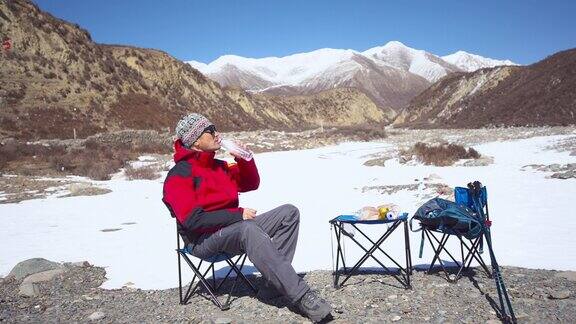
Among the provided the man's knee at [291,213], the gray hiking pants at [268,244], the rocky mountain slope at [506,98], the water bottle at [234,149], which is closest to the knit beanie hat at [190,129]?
the water bottle at [234,149]

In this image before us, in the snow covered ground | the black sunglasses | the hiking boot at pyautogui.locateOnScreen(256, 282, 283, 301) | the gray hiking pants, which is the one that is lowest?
the snow covered ground

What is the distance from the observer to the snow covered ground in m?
6.03

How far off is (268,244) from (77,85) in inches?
1641

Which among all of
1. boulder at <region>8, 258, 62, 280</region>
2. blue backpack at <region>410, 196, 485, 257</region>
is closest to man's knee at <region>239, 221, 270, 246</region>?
blue backpack at <region>410, 196, 485, 257</region>

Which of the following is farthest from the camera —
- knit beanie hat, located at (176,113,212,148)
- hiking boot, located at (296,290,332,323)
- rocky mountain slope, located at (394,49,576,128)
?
rocky mountain slope, located at (394,49,576,128)

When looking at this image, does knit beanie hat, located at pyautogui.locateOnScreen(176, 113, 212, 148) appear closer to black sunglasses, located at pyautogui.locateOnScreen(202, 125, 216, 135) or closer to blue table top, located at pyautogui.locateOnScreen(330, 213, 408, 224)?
A: black sunglasses, located at pyautogui.locateOnScreen(202, 125, 216, 135)

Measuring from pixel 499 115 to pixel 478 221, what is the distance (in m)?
53.1

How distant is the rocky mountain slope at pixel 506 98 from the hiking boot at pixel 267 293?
41.7 metres

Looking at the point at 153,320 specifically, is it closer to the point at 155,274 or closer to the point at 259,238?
the point at 259,238

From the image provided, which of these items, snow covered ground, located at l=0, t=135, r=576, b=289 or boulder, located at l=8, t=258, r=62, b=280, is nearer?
boulder, located at l=8, t=258, r=62, b=280

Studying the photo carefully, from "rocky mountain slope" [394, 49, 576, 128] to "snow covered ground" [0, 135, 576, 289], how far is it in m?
32.9

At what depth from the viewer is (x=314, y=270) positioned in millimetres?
5477

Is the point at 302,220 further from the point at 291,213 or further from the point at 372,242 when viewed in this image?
the point at 291,213

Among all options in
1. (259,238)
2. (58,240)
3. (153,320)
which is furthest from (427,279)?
(58,240)
